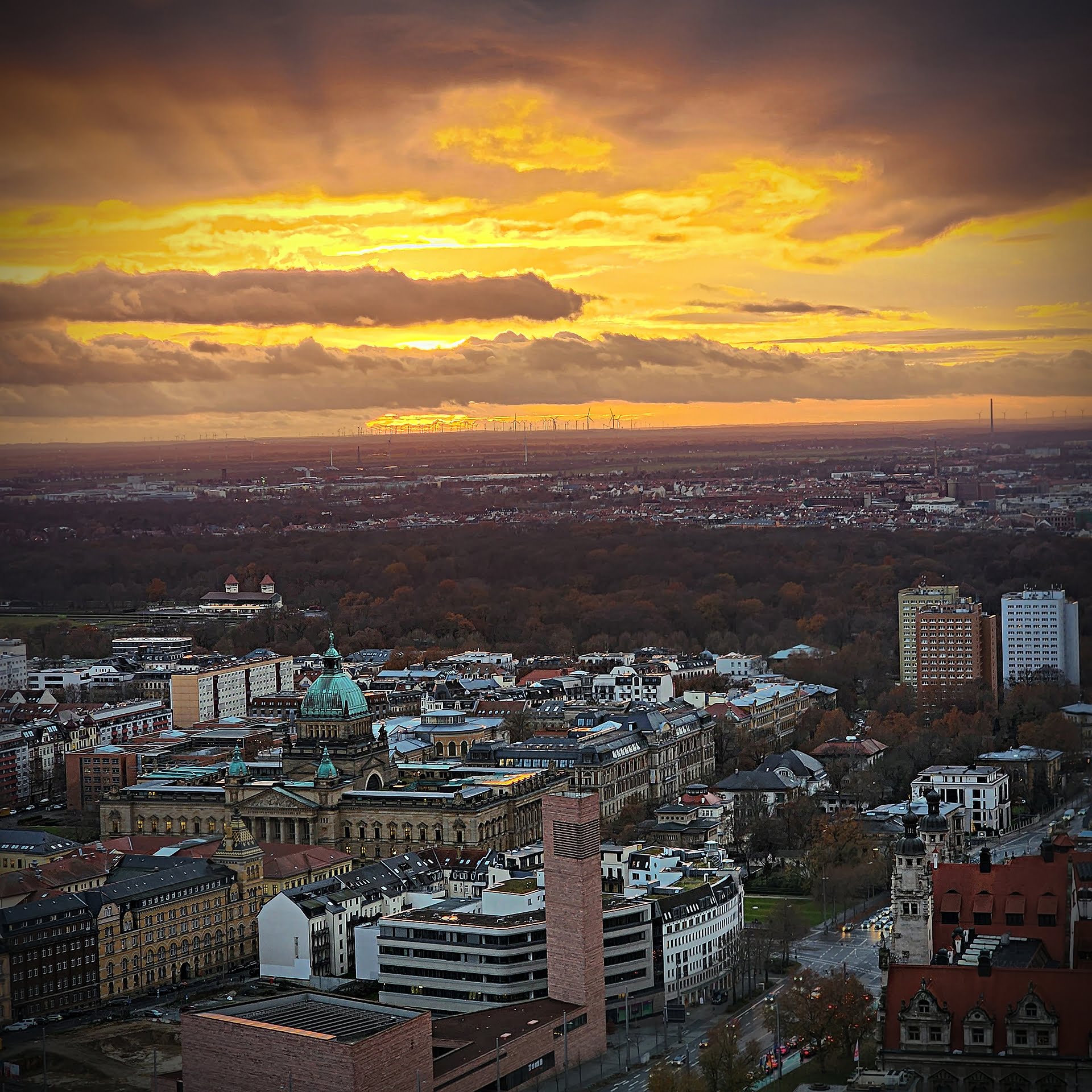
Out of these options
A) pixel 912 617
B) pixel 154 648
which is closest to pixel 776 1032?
pixel 912 617

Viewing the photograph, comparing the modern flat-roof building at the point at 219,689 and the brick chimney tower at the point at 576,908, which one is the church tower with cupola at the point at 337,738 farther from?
the modern flat-roof building at the point at 219,689

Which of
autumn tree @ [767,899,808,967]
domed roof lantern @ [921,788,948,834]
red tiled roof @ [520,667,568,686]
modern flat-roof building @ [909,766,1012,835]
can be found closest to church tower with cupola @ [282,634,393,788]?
modern flat-roof building @ [909,766,1012,835]

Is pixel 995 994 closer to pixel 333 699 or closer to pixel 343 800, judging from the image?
pixel 343 800

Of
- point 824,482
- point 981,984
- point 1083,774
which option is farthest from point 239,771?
point 824,482

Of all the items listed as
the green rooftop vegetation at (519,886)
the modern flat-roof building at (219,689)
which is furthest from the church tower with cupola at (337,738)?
the modern flat-roof building at (219,689)

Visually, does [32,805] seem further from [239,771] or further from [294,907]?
[294,907]

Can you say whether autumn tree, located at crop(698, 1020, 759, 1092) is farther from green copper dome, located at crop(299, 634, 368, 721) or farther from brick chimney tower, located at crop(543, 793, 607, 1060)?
green copper dome, located at crop(299, 634, 368, 721)
